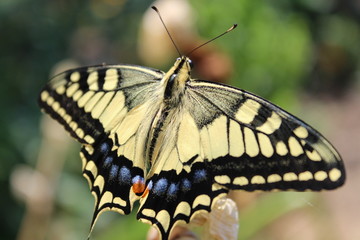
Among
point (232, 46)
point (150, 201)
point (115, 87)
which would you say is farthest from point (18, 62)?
point (150, 201)

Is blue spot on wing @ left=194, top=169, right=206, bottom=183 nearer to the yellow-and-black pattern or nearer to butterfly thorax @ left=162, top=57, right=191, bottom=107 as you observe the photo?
the yellow-and-black pattern

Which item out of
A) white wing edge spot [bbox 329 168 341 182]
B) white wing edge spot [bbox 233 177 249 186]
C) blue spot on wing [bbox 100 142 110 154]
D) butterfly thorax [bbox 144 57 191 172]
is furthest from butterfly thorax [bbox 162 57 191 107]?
white wing edge spot [bbox 329 168 341 182]

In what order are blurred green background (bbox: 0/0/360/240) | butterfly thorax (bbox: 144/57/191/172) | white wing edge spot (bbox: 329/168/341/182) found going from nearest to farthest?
white wing edge spot (bbox: 329/168/341/182)
butterfly thorax (bbox: 144/57/191/172)
blurred green background (bbox: 0/0/360/240)

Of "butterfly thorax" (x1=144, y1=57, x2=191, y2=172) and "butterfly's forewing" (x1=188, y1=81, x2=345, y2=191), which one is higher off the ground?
"butterfly thorax" (x1=144, y1=57, x2=191, y2=172)

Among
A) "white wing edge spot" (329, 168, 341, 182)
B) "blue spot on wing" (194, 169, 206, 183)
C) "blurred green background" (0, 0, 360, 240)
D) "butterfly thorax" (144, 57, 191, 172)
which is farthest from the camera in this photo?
"blurred green background" (0, 0, 360, 240)

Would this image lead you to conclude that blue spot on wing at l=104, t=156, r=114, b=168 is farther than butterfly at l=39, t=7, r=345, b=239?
Yes

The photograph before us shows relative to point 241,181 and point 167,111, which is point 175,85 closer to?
point 167,111

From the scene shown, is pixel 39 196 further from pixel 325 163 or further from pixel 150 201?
pixel 325 163
